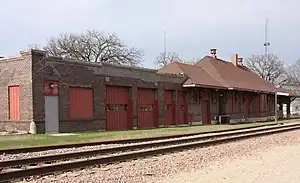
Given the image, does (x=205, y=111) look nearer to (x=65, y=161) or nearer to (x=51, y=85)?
(x=51, y=85)

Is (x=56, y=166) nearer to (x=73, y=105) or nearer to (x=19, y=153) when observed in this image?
(x=19, y=153)

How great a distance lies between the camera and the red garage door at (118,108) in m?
31.2

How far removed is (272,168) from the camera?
1190 centimetres

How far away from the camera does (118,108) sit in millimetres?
32344

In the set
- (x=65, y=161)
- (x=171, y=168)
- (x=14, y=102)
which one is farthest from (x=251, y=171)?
(x=14, y=102)

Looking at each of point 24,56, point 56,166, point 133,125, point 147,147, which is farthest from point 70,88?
point 56,166

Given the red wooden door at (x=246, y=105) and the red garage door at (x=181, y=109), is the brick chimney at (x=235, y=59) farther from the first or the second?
the red garage door at (x=181, y=109)

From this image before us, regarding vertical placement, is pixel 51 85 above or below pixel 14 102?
above

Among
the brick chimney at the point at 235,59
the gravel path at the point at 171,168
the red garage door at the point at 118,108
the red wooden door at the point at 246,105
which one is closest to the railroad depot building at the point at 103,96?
the red garage door at the point at 118,108

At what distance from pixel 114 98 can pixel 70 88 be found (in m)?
4.95

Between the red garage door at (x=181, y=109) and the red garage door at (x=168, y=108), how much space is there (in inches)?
38.6

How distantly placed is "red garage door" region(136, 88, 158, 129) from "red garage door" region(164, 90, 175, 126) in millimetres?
1646

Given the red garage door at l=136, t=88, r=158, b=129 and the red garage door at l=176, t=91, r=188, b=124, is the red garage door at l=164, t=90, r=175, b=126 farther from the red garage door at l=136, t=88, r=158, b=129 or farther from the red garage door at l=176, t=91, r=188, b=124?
the red garage door at l=136, t=88, r=158, b=129

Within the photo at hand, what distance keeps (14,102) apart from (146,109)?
12.4 metres
